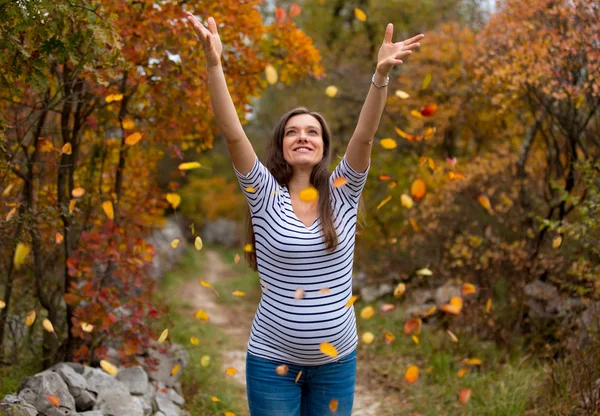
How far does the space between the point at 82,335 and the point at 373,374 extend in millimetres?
2798

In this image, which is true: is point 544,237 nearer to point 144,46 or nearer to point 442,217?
point 442,217

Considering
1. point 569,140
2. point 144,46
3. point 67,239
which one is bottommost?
point 67,239

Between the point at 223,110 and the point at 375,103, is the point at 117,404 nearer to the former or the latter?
the point at 223,110

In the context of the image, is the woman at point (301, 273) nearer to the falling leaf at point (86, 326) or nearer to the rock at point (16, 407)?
the rock at point (16, 407)

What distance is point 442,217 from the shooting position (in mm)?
6926

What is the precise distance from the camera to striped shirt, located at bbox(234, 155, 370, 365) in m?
2.09

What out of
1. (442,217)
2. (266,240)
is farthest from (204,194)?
(266,240)

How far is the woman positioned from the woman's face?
0.13 m

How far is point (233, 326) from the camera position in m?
7.87

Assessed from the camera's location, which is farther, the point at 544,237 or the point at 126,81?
the point at 544,237

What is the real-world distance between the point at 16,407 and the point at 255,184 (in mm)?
1743

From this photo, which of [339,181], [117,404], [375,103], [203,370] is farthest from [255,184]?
[203,370]

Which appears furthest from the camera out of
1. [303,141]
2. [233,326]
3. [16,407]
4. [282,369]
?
[233,326]

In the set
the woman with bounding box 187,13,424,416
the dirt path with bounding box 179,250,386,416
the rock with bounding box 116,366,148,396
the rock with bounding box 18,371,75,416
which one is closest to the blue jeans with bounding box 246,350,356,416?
the woman with bounding box 187,13,424,416
